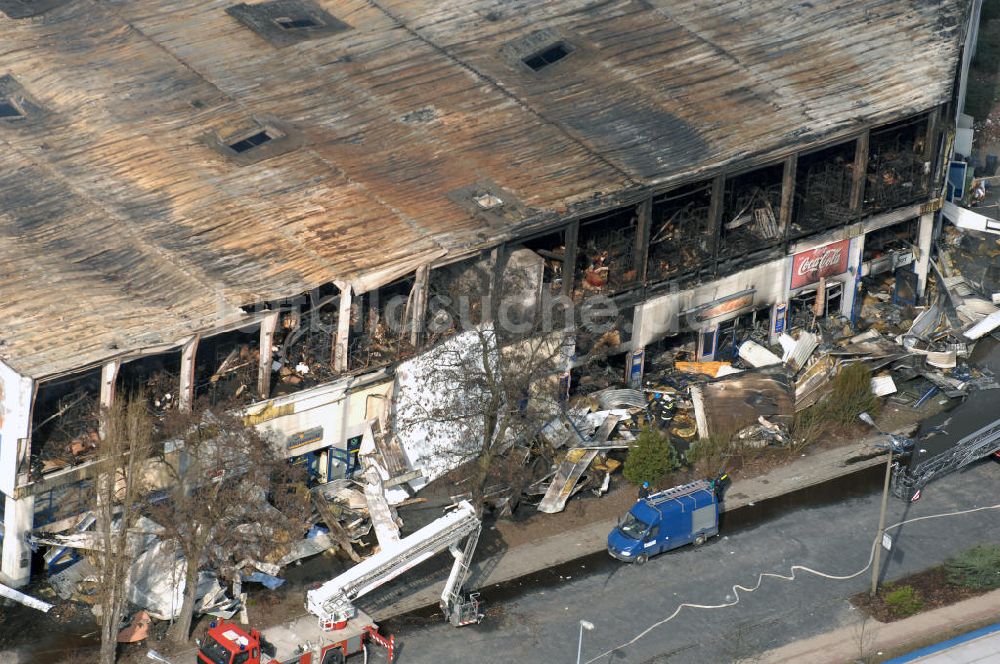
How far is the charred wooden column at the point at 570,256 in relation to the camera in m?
65.6

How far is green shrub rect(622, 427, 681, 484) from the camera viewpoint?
6297 cm

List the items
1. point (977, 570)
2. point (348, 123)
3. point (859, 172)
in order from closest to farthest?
1. point (977, 570)
2. point (348, 123)
3. point (859, 172)


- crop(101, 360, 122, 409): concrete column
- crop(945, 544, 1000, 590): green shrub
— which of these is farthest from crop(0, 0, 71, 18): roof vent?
crop(945, 544, 1000, 590): green shrub

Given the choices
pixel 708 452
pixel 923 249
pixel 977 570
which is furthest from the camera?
pixel 923 249

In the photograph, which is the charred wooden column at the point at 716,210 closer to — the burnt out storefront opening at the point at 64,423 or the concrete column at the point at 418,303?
the concrete column at the point at 418,303

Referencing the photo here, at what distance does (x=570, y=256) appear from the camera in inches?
2598

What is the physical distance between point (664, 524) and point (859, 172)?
2141 cm

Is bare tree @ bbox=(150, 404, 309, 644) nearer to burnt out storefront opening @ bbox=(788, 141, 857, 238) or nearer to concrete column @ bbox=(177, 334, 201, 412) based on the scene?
concrete column @ bbox=(177, 334, 201, 412)

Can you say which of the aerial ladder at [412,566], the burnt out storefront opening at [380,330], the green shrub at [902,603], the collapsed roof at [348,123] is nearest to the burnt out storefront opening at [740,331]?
the collapsed roof at [348,123]

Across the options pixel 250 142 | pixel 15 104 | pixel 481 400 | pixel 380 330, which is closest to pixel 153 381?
pixel 380 330

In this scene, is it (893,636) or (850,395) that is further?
(850,395)

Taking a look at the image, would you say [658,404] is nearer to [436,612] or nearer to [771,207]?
[771,207]

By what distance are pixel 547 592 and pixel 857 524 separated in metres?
12.8

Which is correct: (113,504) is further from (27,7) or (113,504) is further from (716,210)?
(27,7)
